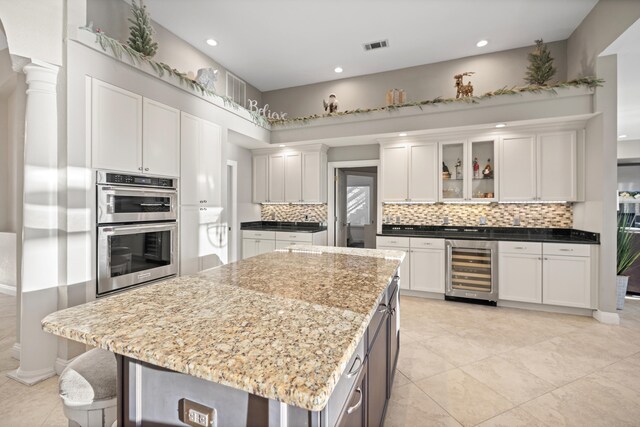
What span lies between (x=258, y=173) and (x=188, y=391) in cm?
510

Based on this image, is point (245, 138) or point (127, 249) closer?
point (127, 249)

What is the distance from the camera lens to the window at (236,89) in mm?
5102

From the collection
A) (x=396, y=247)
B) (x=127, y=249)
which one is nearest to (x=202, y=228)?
(x=127, y=249)

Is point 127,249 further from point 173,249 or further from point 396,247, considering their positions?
point 396,247

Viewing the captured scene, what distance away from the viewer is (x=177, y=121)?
3287 millimetres

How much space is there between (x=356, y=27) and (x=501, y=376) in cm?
420

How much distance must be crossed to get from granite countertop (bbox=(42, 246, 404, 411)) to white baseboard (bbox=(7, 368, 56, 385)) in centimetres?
189

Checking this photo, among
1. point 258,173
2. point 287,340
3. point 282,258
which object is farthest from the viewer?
point 258,173

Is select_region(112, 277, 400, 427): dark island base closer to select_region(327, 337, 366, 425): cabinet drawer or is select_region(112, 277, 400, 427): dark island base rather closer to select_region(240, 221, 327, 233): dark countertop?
select_region(327, 337, 366, 425): cabinet drawer

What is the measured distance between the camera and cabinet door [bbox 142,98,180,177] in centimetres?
292

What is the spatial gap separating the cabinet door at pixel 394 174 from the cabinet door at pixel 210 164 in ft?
8.52

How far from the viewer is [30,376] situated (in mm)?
2311

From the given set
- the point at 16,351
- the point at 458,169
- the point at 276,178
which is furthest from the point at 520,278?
the point at 16,351

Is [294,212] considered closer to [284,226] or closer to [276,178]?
[284,226]
